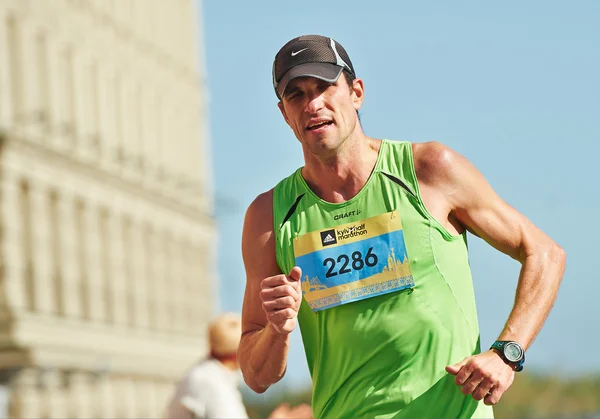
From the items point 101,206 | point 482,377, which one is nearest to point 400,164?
point 482,377

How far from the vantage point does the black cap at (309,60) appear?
453 cm

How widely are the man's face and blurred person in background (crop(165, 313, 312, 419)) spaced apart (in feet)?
12.3

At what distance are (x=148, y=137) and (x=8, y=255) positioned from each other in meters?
15.9

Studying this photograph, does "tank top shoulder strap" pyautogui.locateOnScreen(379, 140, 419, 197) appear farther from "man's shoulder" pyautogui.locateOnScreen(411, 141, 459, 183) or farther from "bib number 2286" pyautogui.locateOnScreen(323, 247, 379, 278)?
"bib number 2286" pyautogui.locateOnScreen(323, 247, 379, 278)

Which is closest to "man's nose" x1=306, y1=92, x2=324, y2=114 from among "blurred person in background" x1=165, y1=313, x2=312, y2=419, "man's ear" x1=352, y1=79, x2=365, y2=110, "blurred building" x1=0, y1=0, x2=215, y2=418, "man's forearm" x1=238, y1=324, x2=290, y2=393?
"man's ear" x1=352, y1=79, x2=365, y2=110

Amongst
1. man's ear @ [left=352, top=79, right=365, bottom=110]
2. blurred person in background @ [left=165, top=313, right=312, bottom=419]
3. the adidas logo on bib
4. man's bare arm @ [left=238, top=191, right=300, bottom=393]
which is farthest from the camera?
blurred person in background @ [left=165, top=313, right=312, bottom=419]

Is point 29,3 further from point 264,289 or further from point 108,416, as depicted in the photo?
point 264,289

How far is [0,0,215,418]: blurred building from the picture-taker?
4441cm

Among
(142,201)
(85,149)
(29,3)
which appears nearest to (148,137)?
(142,201)

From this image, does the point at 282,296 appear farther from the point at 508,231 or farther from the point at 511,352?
the point at 508,231

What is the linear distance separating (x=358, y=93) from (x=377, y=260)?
0.59 metres

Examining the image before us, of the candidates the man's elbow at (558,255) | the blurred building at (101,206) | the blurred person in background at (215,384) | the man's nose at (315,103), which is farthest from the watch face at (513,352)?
the blurred building at (101,206)

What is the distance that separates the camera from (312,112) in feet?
14.7

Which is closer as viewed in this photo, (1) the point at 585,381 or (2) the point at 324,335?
(2) the point at 324,335
